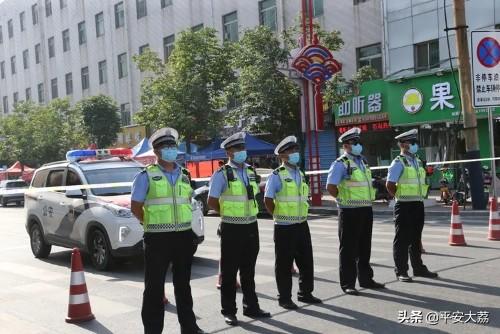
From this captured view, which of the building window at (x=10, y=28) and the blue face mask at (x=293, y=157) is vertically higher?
the building window at (x=10, y=28)

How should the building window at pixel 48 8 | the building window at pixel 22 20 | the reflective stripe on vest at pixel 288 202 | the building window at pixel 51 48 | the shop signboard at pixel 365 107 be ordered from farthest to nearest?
the building window at pixel 22 20 < the building window at pixel 51 48 < the building window at pixel 48 8 < the shop signboard at pixel 365 107 < the reflective stripe on vest at pixel 288 202

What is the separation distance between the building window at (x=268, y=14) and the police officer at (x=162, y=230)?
23331 mm

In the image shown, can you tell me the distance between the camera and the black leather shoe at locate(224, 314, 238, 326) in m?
5.88

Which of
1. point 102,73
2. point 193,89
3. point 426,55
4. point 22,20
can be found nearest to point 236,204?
point 426,55

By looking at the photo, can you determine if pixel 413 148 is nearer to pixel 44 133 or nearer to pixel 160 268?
pixel 160 268

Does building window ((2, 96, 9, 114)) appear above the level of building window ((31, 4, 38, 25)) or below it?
below

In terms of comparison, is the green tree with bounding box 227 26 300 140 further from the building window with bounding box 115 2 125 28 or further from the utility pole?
the building window with bounding box 115 2 125 28

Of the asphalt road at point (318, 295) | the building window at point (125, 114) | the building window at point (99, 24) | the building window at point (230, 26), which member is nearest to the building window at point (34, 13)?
the building window at point (99, 24)

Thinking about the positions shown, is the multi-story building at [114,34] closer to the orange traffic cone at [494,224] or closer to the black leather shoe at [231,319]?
the orange traffic cone at [494,224]

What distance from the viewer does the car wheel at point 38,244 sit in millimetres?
10909

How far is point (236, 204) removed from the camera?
605 centimetres

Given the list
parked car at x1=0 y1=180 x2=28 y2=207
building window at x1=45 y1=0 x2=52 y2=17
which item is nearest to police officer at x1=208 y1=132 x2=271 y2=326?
parked car at x1=0 y1=180 x2=28 y2=207

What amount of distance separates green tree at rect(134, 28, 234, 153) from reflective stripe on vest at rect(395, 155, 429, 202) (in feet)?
56.3

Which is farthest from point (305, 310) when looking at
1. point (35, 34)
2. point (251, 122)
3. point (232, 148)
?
point (35, 34)
